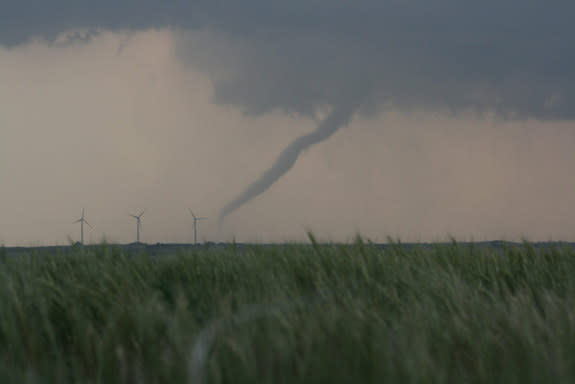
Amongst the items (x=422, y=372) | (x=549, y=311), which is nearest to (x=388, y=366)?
(x=422, y=372)

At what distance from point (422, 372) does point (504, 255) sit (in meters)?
5.70

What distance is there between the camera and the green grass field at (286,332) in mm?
2889

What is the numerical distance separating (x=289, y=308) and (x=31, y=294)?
2649 millimetres

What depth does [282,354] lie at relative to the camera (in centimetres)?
286

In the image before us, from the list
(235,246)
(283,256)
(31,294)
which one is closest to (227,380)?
(31,294)

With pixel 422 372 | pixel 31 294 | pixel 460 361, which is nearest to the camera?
pixel 422 372

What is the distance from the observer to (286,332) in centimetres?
357

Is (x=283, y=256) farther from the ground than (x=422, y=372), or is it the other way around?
(x=283, y=256)

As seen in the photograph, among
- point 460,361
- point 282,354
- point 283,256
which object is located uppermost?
point 283,256

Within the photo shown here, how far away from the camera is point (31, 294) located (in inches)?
195

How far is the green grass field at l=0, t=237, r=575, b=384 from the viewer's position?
289 cm

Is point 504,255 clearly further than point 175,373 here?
Yes

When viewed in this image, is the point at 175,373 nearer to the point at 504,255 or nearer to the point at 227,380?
the point at 227,380

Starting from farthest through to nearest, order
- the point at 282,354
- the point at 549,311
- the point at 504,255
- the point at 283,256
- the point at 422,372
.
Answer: the point at 504,255 → the point at 283,256 → the point at 549,311 → the point at 282,354 → the point at 422,372
